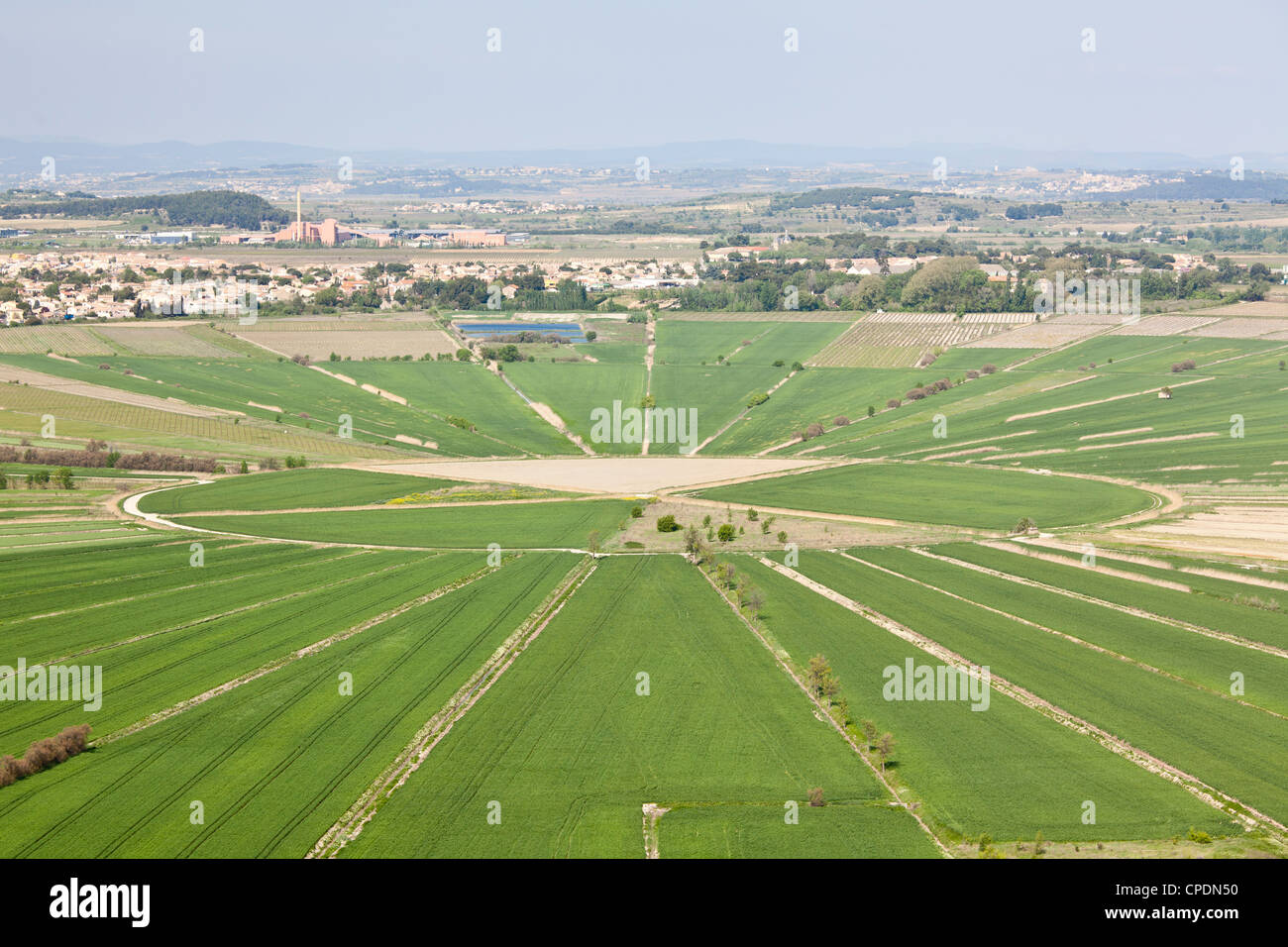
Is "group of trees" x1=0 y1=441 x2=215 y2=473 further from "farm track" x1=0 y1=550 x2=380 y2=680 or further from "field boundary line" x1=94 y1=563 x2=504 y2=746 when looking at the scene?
"field boundary line" x1=94 y1=563 x2=504 y2=746

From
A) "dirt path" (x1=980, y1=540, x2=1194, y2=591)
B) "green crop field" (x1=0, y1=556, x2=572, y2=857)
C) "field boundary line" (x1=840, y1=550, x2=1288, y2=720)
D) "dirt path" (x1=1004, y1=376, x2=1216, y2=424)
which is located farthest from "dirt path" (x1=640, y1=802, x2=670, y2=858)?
"dirt path" (x1=1004, y1=376, x2=1216, y2=424)

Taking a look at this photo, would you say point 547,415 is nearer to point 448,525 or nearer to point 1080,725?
point 448,525

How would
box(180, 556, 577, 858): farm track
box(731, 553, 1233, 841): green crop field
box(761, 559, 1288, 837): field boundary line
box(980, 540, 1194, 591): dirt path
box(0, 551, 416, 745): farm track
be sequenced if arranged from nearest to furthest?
box(180, 556, 577, 858): farm track → box(731, 553, 1233, 841): green crop field → box(761, 559, 1288, 837): field boundary line → box(0, 551, 416, 745): farm track → box(980, 540, 1194, 591): dirt path

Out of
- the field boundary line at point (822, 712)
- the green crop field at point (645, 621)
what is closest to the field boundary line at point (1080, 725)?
the green crop field at point (645, 621)
